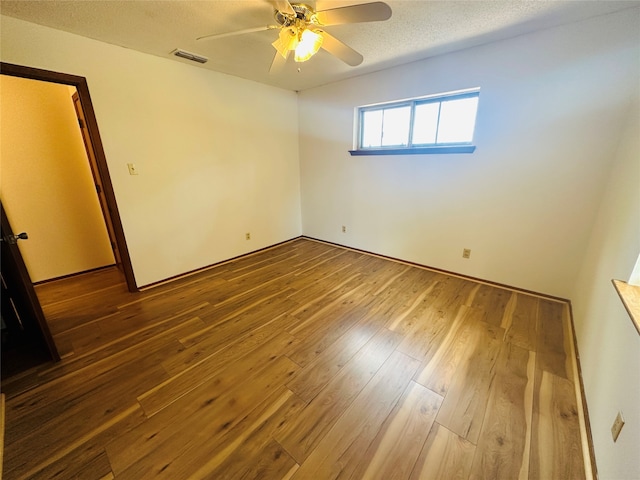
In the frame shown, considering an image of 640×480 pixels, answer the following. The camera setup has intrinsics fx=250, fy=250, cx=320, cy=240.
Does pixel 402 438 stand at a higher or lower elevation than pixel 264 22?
lower

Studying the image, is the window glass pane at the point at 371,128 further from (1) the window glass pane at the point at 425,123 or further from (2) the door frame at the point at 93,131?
(2) the door frame at the point at 93,131

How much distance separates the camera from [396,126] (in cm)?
314

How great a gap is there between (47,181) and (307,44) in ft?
10.9

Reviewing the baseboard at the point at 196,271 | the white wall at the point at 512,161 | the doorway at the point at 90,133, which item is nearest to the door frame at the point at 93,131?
the doorway at the point at 90,133

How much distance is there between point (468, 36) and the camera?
2.15 m

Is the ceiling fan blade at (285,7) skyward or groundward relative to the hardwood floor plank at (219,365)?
skyward

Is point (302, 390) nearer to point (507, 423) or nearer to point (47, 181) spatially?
point (507, 423)

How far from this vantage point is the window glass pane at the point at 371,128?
3.30 metres

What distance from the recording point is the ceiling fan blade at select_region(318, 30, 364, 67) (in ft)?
5.42

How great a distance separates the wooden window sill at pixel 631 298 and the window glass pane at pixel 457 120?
188cm

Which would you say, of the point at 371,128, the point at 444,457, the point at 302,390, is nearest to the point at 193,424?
the point at 302,390

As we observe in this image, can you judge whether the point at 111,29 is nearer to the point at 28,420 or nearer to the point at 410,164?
the point at 28,420

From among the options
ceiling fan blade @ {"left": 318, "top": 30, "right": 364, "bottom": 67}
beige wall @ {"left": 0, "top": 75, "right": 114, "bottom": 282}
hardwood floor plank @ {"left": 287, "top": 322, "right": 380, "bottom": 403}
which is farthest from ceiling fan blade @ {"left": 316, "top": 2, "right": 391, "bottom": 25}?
beige wall @ {"left": 0, "top": 75, "right": 114, "bottom": 282}

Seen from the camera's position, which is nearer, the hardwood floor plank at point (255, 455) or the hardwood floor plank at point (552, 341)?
the hardwood floor plank at point (255, 455)
